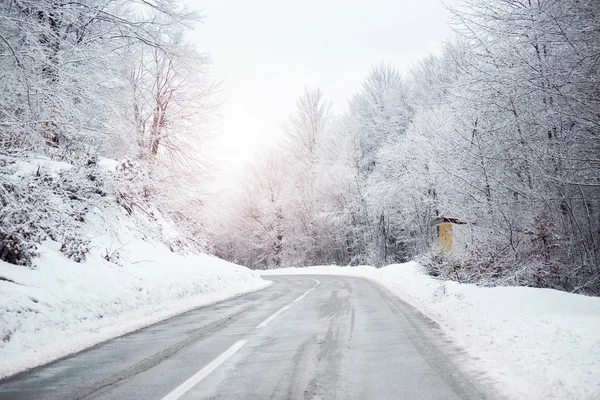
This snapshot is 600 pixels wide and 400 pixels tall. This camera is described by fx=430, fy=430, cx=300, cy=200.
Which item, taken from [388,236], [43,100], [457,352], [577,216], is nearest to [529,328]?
[457,352]

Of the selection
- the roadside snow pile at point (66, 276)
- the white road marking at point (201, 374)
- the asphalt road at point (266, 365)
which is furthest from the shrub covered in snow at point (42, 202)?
the white road marking at point (201, 374)

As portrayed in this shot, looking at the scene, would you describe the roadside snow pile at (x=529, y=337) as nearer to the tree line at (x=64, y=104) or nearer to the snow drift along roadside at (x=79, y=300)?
the snow drift along roadside at (x=79, y=300)

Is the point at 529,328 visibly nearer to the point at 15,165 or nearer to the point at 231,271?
the point at 15,165

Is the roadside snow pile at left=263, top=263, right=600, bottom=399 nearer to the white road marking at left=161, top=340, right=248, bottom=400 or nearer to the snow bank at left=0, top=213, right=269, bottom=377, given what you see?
the white road marking at left=161, top=340, right=248, bottom=400

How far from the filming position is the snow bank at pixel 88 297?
609 centimetres

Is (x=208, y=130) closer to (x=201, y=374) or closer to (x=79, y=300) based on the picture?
(x=79, y=300)

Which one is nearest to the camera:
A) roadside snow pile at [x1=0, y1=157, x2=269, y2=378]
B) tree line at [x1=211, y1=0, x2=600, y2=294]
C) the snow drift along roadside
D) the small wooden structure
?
the snow drift along roadside

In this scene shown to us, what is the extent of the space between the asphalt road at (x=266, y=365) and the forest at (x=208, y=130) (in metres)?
3.26

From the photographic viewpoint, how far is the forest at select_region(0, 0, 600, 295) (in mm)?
7461

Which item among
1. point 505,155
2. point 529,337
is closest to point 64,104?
point 529,337

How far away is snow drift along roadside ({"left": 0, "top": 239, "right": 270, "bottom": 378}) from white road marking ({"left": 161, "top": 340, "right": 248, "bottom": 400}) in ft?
7.04

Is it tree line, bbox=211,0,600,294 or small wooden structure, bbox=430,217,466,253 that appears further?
small wooden structure, bbox=430,217,466,253

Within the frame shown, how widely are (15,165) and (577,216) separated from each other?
13.1 metres

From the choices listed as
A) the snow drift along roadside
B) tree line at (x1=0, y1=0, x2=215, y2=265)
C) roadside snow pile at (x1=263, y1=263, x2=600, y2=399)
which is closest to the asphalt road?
roadside snow pile at (x1=263, y1=263, x2=600, y2=399)
